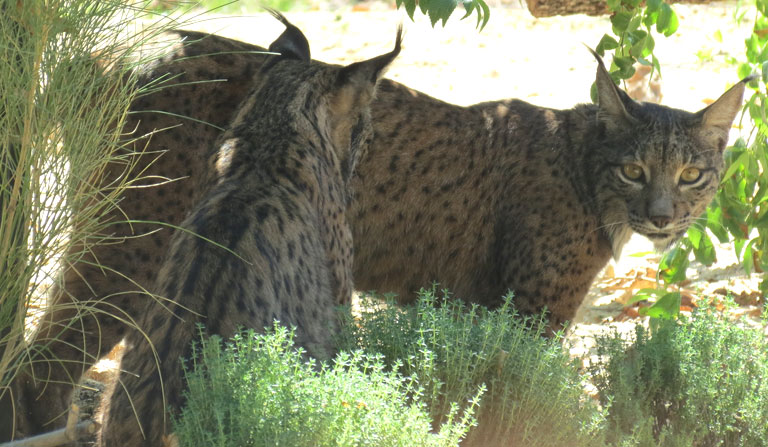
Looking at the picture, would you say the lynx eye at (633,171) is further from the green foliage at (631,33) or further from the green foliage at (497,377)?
the green foliage at (497,377)

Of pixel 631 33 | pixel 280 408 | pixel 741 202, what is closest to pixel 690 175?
pixel 741 202

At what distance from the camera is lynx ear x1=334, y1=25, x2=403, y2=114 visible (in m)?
4.53

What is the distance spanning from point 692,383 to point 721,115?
1483 mm

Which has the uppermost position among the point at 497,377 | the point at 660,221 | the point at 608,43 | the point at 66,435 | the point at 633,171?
the point at 608,43

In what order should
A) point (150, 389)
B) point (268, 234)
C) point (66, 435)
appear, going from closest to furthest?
1. point (150, 389)
2. point (268, 234)
3. point (66, 435)

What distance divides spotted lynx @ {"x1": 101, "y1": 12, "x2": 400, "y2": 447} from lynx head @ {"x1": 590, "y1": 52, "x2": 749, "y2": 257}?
122 centimetres

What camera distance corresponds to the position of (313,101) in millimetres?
4484

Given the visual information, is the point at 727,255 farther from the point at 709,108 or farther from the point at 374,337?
the point at 374,337

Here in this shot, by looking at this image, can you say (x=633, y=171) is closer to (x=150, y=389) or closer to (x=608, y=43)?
(x=608, y=43)

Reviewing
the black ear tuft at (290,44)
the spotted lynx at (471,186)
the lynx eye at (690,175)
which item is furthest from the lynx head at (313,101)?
the lynx eye at (690,175)

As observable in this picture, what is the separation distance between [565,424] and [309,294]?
102 cm

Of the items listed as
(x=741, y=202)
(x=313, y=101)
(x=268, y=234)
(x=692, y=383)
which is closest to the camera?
(x=268, y=234)

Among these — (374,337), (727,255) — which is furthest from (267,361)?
(727,255)

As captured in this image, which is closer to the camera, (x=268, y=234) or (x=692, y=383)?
(x=268, y=234)
